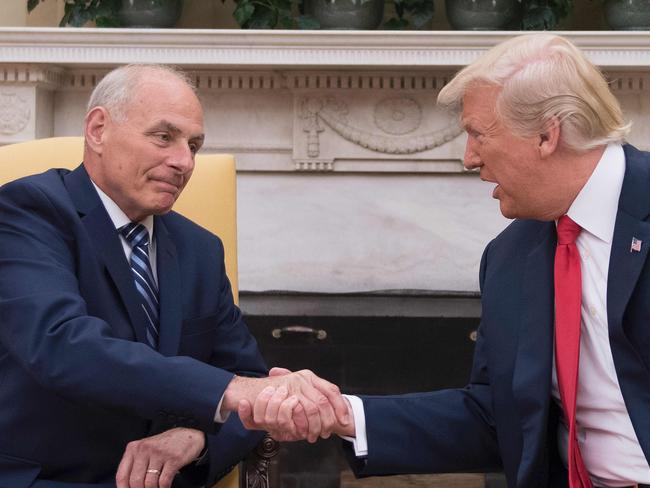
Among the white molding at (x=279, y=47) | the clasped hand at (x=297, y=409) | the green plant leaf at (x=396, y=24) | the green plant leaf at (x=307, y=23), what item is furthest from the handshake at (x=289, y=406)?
the green plant leaf at (x=396, y=24)

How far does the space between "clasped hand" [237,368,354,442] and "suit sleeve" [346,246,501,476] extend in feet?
0.19

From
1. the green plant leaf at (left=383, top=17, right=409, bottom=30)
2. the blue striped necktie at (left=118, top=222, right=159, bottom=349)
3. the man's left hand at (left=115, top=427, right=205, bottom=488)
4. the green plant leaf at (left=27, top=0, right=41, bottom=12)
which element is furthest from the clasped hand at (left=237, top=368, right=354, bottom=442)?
the green plant leaf at (left=27, top=0, right=41, bottom=12)

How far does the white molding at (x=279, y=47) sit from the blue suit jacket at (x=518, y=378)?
138 centimetres

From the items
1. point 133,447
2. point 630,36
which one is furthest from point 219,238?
point 630,36

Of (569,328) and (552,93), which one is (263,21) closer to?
(552,93)

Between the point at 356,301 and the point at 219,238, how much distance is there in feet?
4.04

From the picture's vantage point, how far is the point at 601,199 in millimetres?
1773

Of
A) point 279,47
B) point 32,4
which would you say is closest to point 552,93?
point 279,47

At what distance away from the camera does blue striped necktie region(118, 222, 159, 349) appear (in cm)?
199

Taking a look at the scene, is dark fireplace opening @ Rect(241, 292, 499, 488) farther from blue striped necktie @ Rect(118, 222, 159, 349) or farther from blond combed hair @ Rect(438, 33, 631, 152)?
blond combed hair @ Rect(438, 33, 631, 152)

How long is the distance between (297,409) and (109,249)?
0.44 meters

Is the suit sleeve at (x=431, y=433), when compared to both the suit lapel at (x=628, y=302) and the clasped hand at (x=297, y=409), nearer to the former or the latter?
the clasped hand at (x=297, y=409)

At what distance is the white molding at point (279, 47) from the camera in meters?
3.26

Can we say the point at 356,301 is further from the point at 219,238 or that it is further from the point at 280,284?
the point at 219,238
